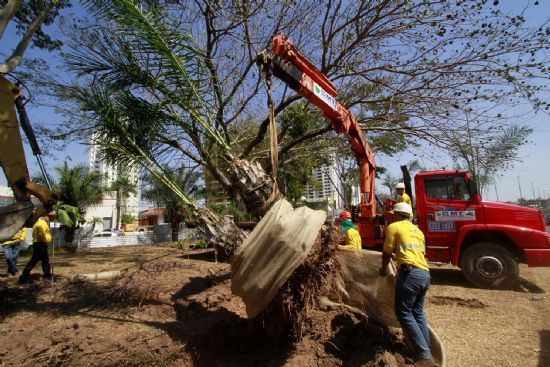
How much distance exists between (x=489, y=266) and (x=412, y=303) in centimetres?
459

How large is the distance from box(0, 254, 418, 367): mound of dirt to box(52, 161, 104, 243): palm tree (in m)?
14.7

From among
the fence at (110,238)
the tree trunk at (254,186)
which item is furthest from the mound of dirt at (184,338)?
the fence at (110,238)

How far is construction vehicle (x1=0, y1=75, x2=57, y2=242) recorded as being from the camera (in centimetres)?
467

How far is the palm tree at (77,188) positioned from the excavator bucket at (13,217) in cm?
1522

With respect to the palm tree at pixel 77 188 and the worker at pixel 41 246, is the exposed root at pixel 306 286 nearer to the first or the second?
the worker at pixel 41 246

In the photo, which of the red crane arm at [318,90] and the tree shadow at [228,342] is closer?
the tree shadow at [228,342]

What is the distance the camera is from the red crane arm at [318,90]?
5.23m

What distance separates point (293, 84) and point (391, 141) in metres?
8.90

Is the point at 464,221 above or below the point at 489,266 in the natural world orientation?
above

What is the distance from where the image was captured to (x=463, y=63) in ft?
31.3

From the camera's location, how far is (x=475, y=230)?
743 cm

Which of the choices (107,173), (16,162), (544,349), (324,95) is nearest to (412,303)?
(544,349)

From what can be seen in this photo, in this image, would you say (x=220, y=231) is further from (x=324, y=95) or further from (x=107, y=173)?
(x=107, y=173)

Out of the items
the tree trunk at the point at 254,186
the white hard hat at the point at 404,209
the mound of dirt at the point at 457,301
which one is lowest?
the mound of dirt at the point at 457,301
